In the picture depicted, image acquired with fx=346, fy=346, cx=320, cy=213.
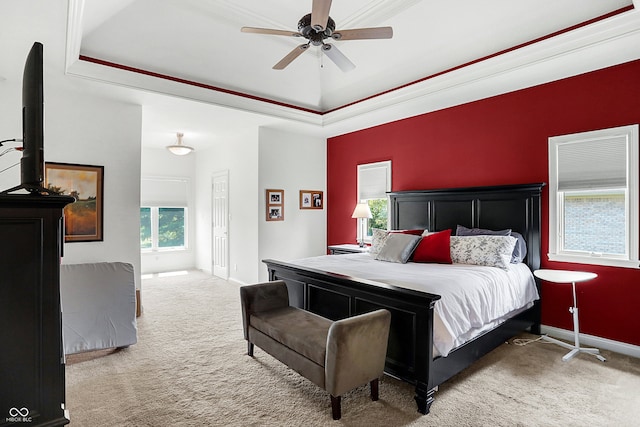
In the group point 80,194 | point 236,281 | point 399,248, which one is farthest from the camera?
point 236,281

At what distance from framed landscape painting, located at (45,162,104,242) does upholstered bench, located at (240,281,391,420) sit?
2.63 meters

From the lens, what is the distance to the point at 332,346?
2.21m

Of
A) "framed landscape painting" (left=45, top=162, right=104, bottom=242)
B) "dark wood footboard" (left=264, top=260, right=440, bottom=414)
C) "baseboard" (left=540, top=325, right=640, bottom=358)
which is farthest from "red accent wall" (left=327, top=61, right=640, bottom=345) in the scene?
"framed landscape painting" (left=45, top=162, right=104, bottom=242)

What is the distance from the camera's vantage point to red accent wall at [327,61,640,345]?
11.0 ft

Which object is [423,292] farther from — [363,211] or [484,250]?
[363,211]

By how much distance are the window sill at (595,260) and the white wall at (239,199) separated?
420 cm

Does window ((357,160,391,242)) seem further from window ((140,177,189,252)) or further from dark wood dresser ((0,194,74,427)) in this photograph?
dark wood dresser ((0,194,74,427))

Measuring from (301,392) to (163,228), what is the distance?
6149 mm

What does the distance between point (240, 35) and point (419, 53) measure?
87.3 inches

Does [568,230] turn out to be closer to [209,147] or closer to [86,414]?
[86,414]

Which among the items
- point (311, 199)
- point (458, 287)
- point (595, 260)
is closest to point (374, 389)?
point (458, 287)

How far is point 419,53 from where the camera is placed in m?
4.27

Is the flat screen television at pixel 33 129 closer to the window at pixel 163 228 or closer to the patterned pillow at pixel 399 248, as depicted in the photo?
the patterned pillow at pixel 399 248

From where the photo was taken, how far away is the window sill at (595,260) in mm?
3292
